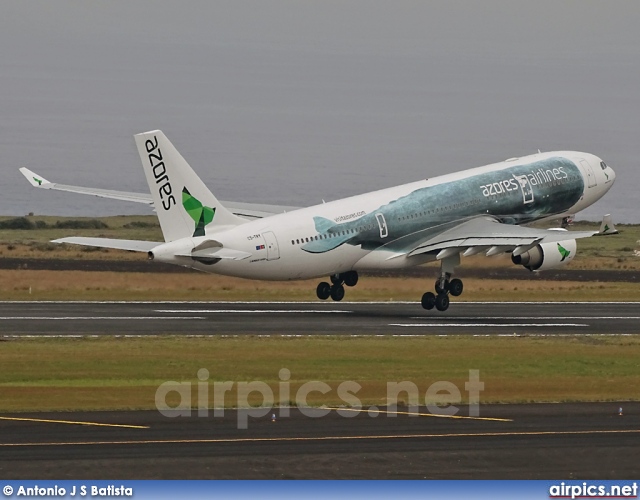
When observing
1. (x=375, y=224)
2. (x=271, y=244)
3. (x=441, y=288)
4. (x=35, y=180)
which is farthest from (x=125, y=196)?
(x=441, y=288)

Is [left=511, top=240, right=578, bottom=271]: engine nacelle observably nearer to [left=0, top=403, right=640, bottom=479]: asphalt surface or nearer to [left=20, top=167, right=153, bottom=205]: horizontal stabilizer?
[left=20, top=167, right=153, bottom=205]: horizontal stabilizer

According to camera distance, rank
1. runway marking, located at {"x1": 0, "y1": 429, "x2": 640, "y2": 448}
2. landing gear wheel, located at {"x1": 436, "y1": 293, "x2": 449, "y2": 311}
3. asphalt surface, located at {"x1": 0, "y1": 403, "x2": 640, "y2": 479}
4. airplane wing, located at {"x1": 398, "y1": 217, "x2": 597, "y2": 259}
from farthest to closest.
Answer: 1. landing gear wheel, located at {"x1": 436, "y1": 293, "x2": 449, "y2": 311}
2. airplane wing, located at {"x1": 398, "y1": 217, "x2": 597, "y2": 259}
3. runway marking, located at {"x1": 0, "y1": 429, "x2": 640, "y2": 448}
4. asphalt surface, located at {"x1": 0, "y1": 403, "x2": 640, "y2": 479}

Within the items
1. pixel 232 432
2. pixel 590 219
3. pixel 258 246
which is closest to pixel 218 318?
pixel 258 246

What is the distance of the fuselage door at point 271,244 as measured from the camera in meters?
59.8

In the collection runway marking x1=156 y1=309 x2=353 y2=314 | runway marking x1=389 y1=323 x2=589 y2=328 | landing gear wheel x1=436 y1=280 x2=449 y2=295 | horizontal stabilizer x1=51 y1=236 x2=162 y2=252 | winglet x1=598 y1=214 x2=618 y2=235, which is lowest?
runway marking x1=389 y1=323 x2=589 y2=328

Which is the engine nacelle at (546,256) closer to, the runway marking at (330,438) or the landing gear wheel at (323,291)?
the landing gear wheel at (323,291)

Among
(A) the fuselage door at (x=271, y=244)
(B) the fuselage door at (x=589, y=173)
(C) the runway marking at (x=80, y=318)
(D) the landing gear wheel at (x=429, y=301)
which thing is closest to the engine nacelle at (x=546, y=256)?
(D) the landing gear wheel at (x=429, y=301)

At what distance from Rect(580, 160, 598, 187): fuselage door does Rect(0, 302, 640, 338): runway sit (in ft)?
22.3

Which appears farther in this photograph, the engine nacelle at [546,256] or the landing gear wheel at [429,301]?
the landing gear wheel at [429,301]

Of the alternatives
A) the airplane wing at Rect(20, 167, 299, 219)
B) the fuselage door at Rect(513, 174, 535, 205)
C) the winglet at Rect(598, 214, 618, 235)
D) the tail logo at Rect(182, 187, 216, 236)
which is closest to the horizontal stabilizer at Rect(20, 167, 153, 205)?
the airplane wing at Rect(20, 167, 299, 219)

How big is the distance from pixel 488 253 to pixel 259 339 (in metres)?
16.3

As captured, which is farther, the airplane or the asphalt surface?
the airplane

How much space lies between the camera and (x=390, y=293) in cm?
7612

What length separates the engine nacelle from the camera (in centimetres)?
6531
